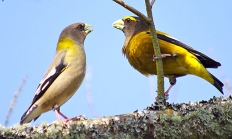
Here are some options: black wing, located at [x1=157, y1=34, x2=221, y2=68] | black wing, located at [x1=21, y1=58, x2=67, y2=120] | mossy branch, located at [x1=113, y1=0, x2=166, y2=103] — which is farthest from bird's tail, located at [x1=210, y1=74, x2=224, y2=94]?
black wing, located at [x1=21, y1=58, x2=67, y2=120]

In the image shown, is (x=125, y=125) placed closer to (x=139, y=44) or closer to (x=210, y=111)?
(x=210, y=111)

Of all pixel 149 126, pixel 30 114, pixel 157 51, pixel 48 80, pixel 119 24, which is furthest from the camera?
pixel 119 24

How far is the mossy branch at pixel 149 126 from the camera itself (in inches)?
121

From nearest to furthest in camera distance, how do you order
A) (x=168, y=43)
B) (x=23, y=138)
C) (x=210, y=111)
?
1. (x=23, y=138)
2. (x=210, y=111)
3. (x=168, y=43)

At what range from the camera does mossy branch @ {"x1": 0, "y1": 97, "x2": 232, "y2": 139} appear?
10.1ft

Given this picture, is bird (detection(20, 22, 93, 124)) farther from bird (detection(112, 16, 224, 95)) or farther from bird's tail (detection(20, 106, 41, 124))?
bird (detection(112, 16, 224, 95))

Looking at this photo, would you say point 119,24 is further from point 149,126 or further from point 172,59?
point 149,126

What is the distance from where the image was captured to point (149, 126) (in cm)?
320

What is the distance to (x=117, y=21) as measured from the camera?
22.8ft

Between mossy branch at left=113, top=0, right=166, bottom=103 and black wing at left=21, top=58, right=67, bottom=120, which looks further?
black wing at left=21, top=58, right=67, bottom=120

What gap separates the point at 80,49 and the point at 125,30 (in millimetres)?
1052

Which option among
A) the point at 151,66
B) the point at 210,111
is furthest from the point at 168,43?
the point at 210,111

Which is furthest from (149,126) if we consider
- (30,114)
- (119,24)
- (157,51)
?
(119,24)

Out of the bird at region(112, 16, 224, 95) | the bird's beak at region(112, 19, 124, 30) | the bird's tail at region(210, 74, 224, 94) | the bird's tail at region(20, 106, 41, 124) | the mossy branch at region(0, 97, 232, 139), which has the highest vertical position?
the bird's beak at region(112, 19, 124, 30)
